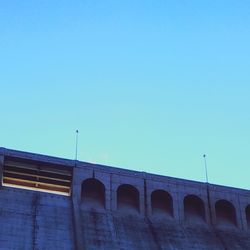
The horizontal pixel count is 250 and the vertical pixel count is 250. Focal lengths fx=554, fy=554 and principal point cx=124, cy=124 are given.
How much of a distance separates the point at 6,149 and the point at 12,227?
6.66 meters

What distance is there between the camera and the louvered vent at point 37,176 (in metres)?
37.9

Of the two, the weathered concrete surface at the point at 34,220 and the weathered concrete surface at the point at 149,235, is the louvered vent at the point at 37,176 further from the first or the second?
the weathered concrete surface at the point at 149,235

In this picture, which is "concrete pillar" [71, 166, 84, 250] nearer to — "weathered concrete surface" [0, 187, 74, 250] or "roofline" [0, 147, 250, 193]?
"weathered concrete surface" [0, 187, 74, 250]

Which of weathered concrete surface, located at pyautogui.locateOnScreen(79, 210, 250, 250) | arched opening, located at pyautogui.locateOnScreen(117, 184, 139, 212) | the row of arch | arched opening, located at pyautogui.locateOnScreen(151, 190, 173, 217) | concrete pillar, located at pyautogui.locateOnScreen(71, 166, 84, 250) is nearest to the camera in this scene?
concrete pillar, located at pyautogui.locateOnScreen(71, 166, 84, 250)

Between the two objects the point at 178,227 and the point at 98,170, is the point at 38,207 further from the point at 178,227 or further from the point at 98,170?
the point at 178,227

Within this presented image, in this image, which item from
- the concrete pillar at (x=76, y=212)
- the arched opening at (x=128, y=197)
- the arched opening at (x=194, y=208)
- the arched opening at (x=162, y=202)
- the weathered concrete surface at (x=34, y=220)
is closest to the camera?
the weathered concrete surface at (x=34, y=220)

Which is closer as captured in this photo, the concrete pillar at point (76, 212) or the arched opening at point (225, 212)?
the concrete pillar at point (76, 212)

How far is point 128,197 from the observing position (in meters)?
40.1

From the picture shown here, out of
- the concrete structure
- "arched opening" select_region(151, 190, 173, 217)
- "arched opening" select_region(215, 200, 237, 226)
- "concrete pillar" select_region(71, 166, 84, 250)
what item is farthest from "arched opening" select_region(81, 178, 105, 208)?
"arched opening" select_region(215, 200, 237, 226)

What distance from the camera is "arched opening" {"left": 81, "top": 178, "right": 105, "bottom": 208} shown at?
126ft

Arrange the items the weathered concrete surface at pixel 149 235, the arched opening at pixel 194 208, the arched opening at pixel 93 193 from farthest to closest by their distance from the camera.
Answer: the arched opening at pixel 194 208 → the arched opening at pixel 93 193 → the weathered concrete surface at pixel 149 235

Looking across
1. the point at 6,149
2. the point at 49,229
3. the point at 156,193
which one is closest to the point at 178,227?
the point at 156,193

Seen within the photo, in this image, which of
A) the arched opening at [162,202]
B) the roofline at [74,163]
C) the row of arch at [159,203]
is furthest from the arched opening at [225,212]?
the arched opening at [162,202]

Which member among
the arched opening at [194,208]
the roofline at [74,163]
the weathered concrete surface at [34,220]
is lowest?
the weathered concrete surface at [34,220]
